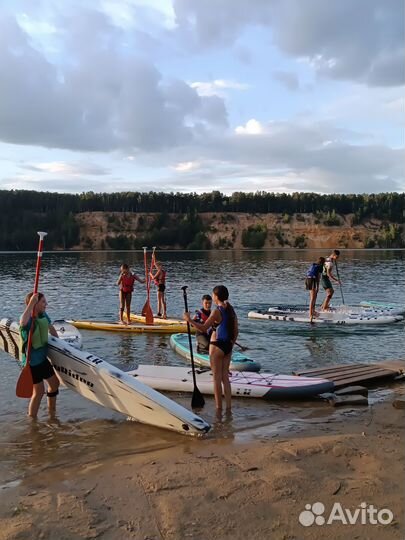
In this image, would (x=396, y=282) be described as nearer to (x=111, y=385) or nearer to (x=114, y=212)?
(x=111, y=385)

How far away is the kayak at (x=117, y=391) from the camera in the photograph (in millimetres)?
8070

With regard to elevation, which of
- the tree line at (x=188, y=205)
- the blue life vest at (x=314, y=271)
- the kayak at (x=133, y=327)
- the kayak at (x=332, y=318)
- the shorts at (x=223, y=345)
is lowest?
the kayak at (x=133, y=327)

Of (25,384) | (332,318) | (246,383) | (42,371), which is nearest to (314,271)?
(332,318)

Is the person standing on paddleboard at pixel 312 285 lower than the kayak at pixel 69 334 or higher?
higher

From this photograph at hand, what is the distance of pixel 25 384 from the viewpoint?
28.2 ft

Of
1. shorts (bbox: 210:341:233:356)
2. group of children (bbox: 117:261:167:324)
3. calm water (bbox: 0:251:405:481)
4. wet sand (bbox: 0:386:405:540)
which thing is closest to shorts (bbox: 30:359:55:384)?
calm water (bbox: 0:251:405:481)

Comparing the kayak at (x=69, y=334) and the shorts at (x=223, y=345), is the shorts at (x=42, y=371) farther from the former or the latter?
the kayak at (x=69, y=334)

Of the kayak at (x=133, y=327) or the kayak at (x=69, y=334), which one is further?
the kayak at (x=133, y=327)

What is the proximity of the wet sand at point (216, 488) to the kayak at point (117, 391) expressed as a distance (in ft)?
0.97

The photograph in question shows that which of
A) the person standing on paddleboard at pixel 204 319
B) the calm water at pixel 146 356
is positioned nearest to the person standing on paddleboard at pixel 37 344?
the calm water at pixel 146 356

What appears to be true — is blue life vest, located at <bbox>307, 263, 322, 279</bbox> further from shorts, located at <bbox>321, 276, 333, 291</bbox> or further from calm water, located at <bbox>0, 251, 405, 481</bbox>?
calm water, located at <bbox>0, 251, 405, 481</bbox>

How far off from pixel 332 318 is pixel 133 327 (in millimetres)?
7492

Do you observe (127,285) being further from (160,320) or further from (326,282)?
(326,282)

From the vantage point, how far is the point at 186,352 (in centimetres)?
1398
